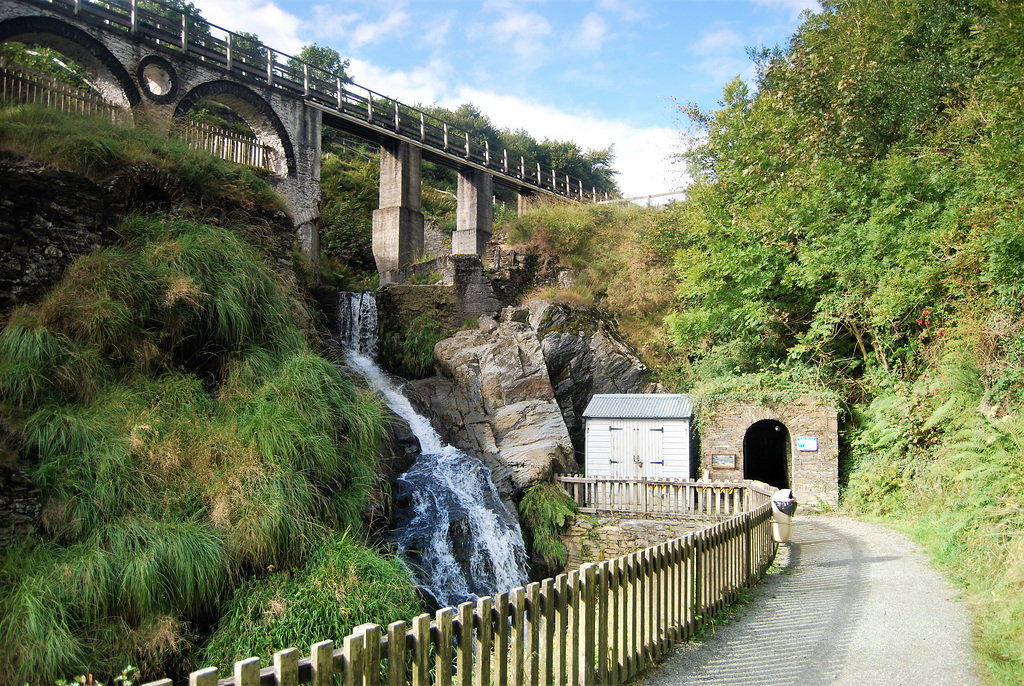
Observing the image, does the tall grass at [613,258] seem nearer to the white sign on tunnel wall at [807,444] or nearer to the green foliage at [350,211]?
the white sign on tunnel wall at [807,444]

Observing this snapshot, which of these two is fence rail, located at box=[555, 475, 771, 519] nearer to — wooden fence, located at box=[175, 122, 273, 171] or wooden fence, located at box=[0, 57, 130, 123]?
wooden fence, located at box=[175, 122, 273, 171]

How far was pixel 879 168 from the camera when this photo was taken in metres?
15.4

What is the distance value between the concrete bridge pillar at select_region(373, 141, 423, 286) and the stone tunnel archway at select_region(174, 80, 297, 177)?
17.9 feet

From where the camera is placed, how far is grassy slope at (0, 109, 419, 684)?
6.43 metres

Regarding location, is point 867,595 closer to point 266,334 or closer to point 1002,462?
point 1002,462

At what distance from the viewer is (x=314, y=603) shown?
704 cm

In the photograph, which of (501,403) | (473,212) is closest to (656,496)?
(501,403)

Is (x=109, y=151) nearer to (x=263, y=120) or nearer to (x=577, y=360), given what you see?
(x=263, y=120)

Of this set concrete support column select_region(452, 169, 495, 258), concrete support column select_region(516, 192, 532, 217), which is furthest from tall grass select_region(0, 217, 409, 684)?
concrete support column select_region(516, 192, 532, 217)

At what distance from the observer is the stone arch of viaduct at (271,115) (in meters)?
15.5

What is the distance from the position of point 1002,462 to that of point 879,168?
9.20 m

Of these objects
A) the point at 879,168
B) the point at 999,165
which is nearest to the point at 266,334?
the point at 999,165

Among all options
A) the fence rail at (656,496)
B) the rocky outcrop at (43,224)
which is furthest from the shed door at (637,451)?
the rocky outcrop at (43,224)

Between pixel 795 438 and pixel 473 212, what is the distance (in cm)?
1733
